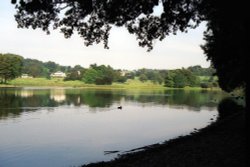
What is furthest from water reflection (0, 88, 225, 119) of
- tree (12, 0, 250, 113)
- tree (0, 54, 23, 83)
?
tree (0, 54, 23, 83)

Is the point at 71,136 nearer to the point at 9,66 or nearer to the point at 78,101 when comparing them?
the point at 78,101

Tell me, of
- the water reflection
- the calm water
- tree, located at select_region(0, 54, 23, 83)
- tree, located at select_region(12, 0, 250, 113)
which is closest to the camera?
tree, located at select_region(12, 0, 250, 113)

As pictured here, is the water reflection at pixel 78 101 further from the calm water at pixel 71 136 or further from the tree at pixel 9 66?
the tree at pixel 9 66

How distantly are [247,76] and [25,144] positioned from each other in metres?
27.7

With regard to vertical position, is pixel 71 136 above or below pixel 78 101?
below

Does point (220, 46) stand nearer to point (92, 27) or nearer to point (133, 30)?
point (133, 30)

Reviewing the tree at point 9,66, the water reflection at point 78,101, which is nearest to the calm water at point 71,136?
the water reflection at point 78,101

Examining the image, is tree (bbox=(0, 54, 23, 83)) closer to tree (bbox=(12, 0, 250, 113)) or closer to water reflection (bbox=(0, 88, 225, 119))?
water reflection (bbox=(0, 88, 225, 119))

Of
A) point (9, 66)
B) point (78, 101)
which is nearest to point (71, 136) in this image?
point (78, 101)

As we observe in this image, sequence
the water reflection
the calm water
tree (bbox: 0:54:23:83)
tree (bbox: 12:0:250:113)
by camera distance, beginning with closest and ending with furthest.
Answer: tree (bbox: 12:0:250:113) < the calm water < the water reflection < tree (bbox: 0:54:23:83)

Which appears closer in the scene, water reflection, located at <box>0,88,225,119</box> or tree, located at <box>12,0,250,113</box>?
tree, located at <box>12,0,250,113</box>

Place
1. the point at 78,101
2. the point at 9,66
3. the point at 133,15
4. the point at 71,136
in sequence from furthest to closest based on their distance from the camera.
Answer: the point at 9,66 → the point at 78,101 → the point at 71,136 → the point at 133,15

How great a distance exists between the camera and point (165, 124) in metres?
53.5

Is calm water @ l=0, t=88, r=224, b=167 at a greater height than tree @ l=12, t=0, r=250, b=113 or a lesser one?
lesser
